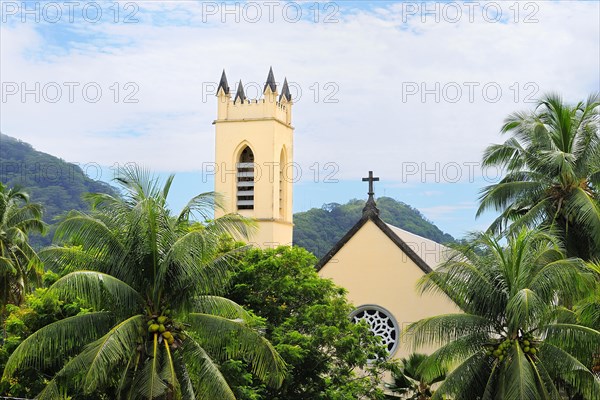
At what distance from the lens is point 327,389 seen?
27797 mm

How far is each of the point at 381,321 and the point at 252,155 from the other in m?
14.0

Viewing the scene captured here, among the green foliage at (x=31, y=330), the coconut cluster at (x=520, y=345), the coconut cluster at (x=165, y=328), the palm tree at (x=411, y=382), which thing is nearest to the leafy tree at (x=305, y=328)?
the palm tree at (x=411, y=382)

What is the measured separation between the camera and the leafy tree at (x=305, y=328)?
28203 mm

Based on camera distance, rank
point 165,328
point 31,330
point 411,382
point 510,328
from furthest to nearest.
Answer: point 411,382, point 31,330, point 510,328, point 165,328

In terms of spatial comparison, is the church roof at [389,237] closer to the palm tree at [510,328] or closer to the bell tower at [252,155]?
the bell tower at [252,155]

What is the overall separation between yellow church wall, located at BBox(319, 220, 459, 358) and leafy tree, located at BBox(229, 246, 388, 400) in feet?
16.4

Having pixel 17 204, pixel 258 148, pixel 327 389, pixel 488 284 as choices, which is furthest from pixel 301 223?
pixel 488 284

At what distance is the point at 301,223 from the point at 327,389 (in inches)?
2207

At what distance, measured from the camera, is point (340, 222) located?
92.9 metres

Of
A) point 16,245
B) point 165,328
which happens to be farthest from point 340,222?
point 165,328

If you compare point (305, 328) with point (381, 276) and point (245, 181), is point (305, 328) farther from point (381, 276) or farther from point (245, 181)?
point (245, 181)

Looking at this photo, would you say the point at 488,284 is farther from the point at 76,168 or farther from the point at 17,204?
the point at 76,168

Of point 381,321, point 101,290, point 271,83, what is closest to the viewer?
point 101,290

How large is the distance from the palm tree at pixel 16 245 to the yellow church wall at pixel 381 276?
37.0 ft
